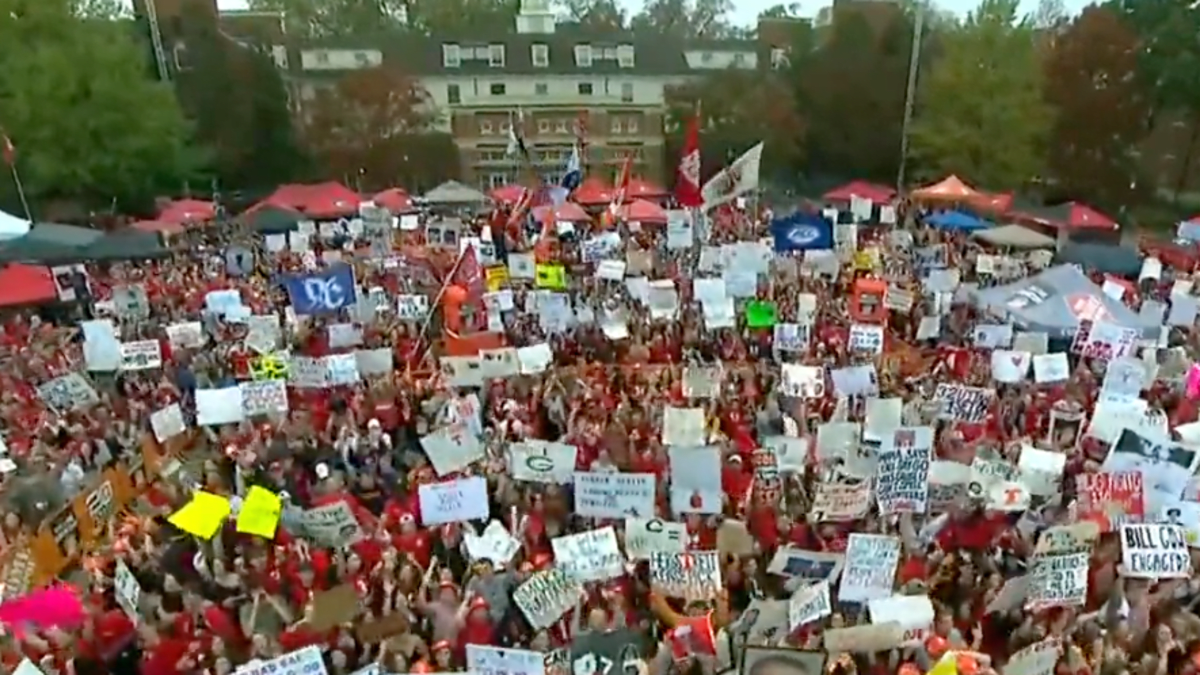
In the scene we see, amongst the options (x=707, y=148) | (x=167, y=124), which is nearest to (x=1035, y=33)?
(x=707, y=148)

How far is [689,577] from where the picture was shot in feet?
30.3

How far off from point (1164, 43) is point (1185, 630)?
33194 mm

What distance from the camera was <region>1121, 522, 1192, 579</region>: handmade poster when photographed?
918 centimetres

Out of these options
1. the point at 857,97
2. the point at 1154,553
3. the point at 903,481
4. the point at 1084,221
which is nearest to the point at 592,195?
the point at 857,97

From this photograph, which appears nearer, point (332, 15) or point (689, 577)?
point (689, 577)

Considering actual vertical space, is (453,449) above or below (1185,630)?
above

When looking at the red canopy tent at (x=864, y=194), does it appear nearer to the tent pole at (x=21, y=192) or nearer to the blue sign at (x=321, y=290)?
the blue sign at (x=321, y=290)

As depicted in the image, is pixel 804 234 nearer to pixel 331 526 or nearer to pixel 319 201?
pixel 331 526

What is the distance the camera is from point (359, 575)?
9.55m

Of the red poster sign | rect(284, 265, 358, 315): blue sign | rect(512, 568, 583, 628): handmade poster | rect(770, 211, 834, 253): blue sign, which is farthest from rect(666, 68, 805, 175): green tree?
rect(512, 568, 583, 628): handmade poster

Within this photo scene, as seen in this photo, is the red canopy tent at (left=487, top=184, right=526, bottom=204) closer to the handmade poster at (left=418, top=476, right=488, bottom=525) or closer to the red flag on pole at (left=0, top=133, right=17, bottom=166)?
the red flag on pole at (left=0, top=133, right=17, bottom=166)

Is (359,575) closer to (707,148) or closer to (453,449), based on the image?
(453,449)

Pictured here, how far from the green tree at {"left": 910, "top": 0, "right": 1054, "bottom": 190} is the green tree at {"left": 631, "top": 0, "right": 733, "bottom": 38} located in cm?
3790

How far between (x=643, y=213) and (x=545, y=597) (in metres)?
21.8
